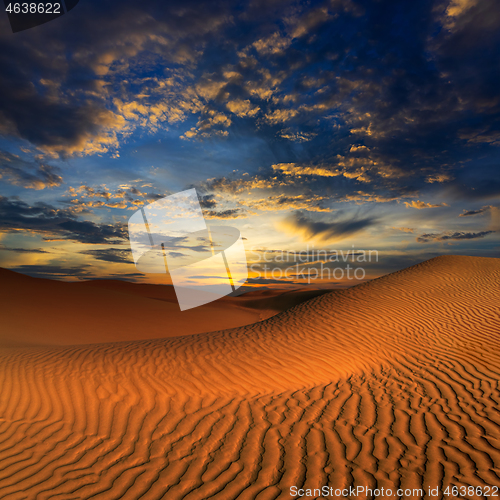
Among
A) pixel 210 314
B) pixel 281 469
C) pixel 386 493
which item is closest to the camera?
pixel 386 493

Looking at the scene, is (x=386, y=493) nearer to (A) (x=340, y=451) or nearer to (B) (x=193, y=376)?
(A) (x=340, y=451)

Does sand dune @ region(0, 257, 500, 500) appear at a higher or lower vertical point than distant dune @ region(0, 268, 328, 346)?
lower

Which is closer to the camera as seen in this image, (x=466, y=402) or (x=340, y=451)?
(x=340, y=451)

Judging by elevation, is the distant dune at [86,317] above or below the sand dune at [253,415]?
above

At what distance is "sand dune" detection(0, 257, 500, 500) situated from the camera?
3570 millimetres

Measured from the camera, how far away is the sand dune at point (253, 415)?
3.57m

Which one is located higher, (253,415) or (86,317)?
(86,317)

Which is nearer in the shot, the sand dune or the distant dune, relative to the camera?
the sand dune

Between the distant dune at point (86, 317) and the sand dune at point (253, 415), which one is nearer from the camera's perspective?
the sand dune at point (253, 415)

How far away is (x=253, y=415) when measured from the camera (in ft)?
17.6

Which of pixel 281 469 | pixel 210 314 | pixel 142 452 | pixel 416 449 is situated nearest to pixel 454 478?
pixel 416 449

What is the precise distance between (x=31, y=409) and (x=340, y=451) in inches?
244

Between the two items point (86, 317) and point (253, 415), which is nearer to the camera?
point (253, 415)

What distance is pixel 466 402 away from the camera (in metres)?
5.51
